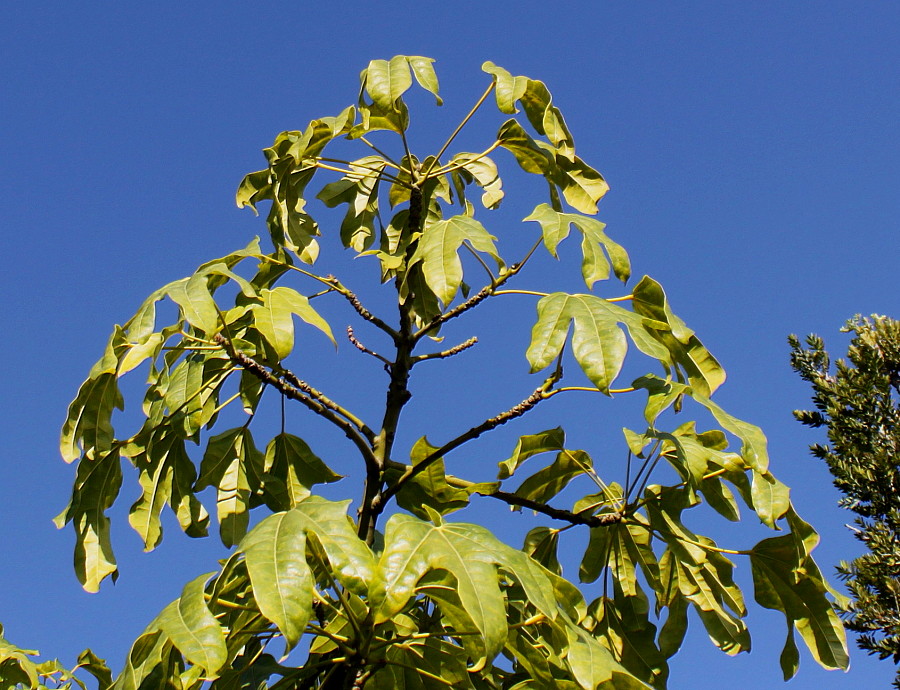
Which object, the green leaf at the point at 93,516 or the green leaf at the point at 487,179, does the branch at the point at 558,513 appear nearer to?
the green leaf at the point at 93,516

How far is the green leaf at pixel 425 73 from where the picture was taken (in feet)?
7.54

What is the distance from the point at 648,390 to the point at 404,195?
50.3 inches

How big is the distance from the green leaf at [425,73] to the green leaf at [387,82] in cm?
2

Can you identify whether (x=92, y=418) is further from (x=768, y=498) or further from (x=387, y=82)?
(x=768, y=498)

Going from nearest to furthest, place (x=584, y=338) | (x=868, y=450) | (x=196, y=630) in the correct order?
(x=196, y=630)
(x=584, y=338)
(x=868, y=450)

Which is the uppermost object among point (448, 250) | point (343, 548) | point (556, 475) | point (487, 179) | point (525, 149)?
point (487, 179)

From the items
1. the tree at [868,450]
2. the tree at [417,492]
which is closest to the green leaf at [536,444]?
the tree at [417,492]

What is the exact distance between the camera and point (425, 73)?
7.67 ft

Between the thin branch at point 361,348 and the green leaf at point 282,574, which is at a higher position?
the thin branch at point 361,348


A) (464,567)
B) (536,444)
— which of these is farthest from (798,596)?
(464,567)

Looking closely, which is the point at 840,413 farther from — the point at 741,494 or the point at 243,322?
the point at 243,322

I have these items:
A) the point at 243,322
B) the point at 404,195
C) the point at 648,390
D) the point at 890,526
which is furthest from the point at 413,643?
the point at 890,526

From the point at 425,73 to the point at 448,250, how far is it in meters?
Answer: 0.60

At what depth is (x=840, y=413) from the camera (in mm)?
4129
